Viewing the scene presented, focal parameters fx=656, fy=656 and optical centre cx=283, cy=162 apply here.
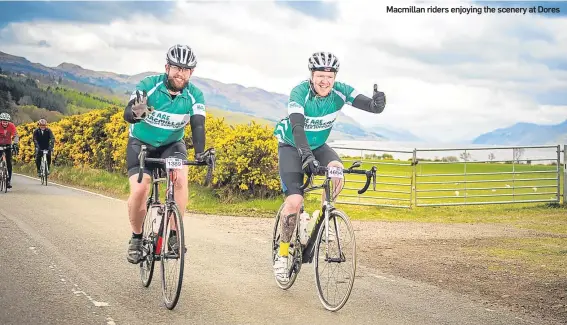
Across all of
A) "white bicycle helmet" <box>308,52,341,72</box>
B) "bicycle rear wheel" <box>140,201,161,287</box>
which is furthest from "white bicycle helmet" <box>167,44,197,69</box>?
"bicycle rear wheel" <box>140,201,161,287</box>

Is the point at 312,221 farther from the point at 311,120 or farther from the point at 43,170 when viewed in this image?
the point at 43,170

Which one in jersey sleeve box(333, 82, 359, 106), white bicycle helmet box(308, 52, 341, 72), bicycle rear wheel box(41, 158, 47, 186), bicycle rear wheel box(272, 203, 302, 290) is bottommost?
bicycle rear wheel box(272, 203, 302, 290)

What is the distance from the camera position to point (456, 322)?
6.60 meters

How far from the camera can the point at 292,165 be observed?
7.50m

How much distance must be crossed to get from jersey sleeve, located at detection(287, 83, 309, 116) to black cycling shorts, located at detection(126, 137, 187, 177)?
1365mm

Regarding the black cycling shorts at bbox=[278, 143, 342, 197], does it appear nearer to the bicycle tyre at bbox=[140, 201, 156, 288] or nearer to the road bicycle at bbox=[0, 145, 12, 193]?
the bicycle tyre at bbox=[140, 201, 156, 288]

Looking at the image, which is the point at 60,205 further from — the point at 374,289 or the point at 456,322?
the point at 456,322

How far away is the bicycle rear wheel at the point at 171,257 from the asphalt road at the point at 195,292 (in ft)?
0.56

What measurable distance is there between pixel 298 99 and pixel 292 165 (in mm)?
774

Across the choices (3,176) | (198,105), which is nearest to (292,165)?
(198,105)

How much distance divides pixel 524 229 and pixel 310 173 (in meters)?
9.79

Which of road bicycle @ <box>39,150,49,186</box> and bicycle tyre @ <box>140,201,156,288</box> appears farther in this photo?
road bicycle @ <box>39,150,49,186</box>

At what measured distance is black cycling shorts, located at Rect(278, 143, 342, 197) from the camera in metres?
7.41

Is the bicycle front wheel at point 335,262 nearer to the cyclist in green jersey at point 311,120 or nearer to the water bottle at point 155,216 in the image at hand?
the cyclist in green jersey at point 311,120
